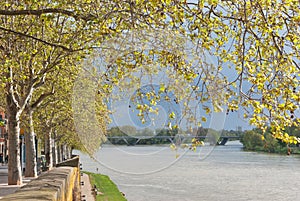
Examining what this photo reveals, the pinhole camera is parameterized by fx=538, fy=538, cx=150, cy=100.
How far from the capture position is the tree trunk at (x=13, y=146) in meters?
24.6

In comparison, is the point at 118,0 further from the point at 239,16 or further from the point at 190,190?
the point at 190,190

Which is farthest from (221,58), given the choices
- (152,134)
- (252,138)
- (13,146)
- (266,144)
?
(252,138)

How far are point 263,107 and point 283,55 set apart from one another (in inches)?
37.0

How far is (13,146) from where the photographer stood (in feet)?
82.5

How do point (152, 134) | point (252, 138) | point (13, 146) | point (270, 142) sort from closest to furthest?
point (270, 142) → point (152, 134) → point (13, 146) → point (252, 138)

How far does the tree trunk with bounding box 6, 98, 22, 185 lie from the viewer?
2462cm

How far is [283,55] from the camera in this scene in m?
8.02

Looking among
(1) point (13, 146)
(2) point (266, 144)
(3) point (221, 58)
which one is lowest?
(2) point (266, 144)

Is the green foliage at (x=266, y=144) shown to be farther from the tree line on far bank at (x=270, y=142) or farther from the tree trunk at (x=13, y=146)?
the tree trunk at (x=13, y=146)

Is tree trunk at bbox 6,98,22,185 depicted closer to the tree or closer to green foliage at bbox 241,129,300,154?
green foliage at bbox 241,129,300,154

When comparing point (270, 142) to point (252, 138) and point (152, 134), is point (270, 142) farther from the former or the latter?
point (252, 138)

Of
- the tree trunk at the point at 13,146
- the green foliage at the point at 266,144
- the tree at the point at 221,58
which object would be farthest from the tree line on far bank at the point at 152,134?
the tree trunk at the point at 13,146

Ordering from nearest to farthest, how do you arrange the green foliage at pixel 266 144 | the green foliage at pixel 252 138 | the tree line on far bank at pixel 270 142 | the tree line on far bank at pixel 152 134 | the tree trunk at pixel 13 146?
the tree line on far bank at pixel 270 142 < the tree line on far bank at pixel 152 134 < the tree trunk at pixel 13 146 < the green foliage at pixel 266 144 < the green foliage at pixel 252 138

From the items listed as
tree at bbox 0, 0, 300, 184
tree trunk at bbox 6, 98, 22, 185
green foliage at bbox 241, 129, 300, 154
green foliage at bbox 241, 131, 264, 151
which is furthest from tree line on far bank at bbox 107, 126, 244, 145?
green foliage at bbox 241, 131, 264, 151
